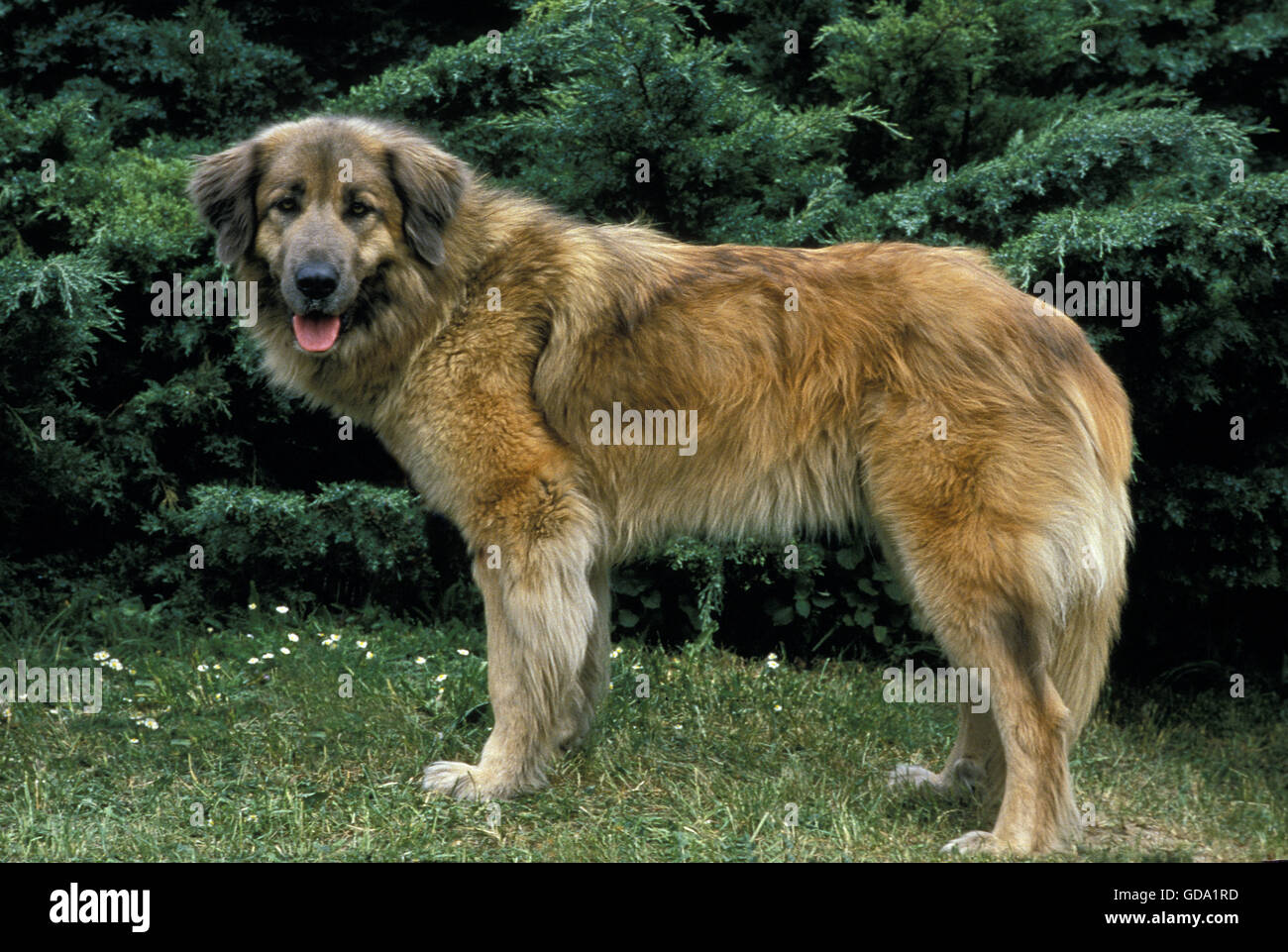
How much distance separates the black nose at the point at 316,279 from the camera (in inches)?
172

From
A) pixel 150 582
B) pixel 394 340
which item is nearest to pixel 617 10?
pixel 394 340

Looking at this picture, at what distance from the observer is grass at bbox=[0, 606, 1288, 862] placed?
4.08m

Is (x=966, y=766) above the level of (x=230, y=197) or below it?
below

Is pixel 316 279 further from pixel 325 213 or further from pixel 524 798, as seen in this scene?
pixel 524 798

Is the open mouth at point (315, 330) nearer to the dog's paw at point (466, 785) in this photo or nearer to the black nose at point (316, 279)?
the black nose at point (316, 279)

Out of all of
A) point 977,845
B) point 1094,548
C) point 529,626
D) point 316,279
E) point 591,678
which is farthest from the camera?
point 591,678

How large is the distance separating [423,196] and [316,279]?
1.73 ft

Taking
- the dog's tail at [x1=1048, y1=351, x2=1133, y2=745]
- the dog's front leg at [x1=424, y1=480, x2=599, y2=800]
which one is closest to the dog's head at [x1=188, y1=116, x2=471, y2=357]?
the dog's front leg at [x1=424, y1=480, x2=599, y2=800]

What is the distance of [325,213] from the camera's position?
4.51 m

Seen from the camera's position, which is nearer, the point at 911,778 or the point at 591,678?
the point at 911,778

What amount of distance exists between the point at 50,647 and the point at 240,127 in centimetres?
317

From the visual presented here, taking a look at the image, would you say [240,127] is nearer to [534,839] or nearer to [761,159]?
[761,159]

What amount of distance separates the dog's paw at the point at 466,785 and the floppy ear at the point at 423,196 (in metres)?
1.82

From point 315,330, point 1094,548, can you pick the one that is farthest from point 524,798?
point 1094,548
